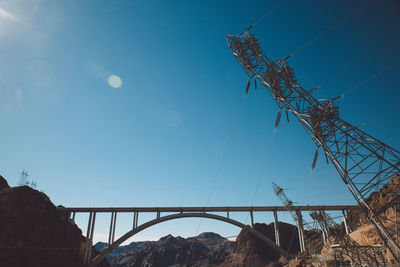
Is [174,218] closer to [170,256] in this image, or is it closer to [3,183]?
[3,183]

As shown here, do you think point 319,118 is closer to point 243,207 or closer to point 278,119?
point 278,119

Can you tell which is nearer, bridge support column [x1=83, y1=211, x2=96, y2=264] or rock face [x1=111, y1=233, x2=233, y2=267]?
bridge support column [x1=83, y1=211, x2=96, y2=264]

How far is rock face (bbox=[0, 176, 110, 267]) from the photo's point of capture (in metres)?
30.3

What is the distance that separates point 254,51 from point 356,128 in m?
9.84

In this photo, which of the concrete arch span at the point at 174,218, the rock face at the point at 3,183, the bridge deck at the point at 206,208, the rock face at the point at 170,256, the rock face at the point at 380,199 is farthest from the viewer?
the rock face at the point at 170,256

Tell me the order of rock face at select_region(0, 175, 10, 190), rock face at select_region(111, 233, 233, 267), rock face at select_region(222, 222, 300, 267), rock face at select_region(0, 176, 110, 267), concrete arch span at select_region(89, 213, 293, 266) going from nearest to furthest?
rock face at select_region(0, 176, 110, 267), concrete arch span at select_region(89, 213, 293, 266), rock face at select_region(0, 175, 10, 190), rock face at select_region(222, 222, 300, 267), rock face at select_region(111, 233, 233, 267)

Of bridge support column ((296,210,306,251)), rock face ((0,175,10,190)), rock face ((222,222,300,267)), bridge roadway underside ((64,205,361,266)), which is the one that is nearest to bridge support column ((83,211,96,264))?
bridge roadway underside ((64,205,361,266))

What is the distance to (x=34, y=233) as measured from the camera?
33.7m

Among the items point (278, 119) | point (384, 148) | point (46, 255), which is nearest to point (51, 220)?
point (46, 255)

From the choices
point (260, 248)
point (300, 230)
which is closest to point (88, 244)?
point (300, 230)

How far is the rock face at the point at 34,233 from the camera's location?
3027 centimetres

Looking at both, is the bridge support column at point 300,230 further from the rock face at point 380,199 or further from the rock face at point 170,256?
the rock face at point 170,256

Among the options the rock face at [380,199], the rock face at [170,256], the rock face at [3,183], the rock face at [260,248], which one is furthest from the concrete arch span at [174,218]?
the rock face at [170,256]

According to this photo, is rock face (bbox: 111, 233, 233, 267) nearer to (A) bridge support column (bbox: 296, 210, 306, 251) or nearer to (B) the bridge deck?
(B) the bridge deck
